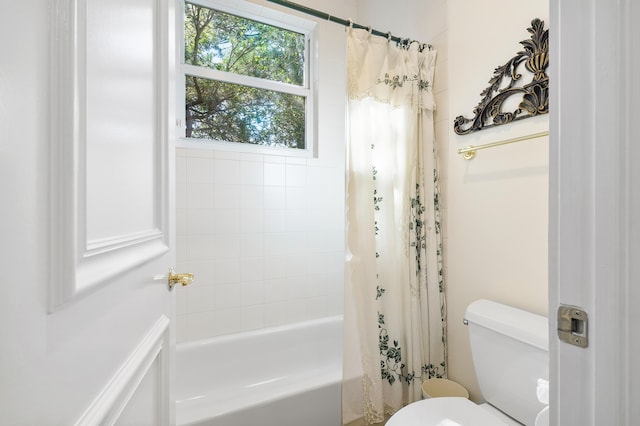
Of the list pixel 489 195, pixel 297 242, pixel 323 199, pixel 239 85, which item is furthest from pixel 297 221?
pixel 489 195

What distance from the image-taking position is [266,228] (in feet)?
6.21

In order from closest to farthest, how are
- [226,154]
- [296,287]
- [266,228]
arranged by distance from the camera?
[226,154]
[266,228]
[296,287]

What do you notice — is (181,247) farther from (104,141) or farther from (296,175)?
(104,141)

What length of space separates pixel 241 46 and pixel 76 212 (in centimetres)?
196

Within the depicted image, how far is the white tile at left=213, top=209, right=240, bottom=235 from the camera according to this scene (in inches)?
69.4

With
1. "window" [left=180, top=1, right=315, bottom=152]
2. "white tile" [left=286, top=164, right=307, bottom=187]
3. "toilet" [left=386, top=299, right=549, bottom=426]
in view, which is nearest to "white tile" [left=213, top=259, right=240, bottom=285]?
"white tile" [left=286, top=164, right=307, bottom=187]

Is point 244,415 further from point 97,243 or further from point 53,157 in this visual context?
point 53,157

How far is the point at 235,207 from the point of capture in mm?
1808

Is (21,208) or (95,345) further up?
(21,208)

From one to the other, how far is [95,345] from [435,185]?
Result: 153 cm

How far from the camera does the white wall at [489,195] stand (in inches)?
46.3

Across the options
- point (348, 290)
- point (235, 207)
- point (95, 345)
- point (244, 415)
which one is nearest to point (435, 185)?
point (348, 290)

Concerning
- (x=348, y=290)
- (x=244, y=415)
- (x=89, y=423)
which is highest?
(x=89, y=423)

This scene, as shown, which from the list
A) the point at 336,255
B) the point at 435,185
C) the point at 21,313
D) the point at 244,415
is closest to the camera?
the point at 21,313
